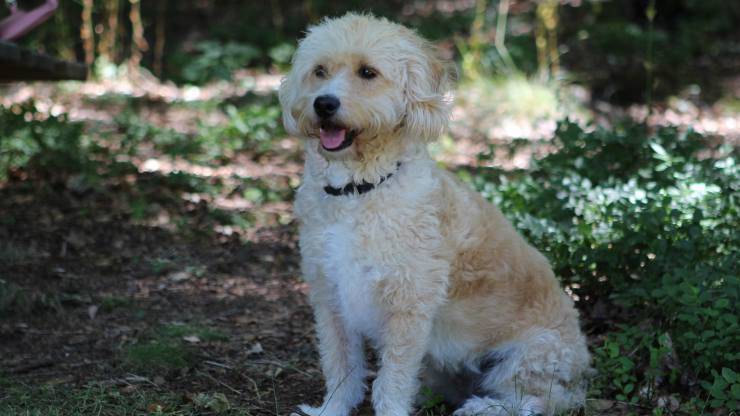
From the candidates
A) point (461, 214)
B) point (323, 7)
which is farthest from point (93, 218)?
point (323, 7)

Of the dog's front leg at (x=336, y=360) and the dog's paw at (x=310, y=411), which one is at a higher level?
the dog's front leg at (x=336, y=360)

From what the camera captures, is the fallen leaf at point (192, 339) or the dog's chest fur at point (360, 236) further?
the fallen leaf at point (192, 339)

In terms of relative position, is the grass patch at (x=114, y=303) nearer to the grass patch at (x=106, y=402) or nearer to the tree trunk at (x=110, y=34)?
the grass patch at (x=106, y=402)

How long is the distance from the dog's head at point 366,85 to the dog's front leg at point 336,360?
0.68 metres

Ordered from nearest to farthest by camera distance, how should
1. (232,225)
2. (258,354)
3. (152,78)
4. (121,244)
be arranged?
1. (258,354)
2. (121,244)
3. (232,225)
4. (152,78)

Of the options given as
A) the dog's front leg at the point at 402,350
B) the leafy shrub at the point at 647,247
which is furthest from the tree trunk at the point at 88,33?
the dog's front leg at the point at 402,350

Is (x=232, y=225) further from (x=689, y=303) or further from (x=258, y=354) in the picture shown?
(x=689, y=303)

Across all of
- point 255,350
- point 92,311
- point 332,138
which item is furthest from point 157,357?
point 332,138

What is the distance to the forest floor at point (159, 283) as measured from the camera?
3729mm

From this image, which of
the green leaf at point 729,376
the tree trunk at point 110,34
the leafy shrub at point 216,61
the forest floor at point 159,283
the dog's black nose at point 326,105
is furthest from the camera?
the leafy shrub at point 216,61

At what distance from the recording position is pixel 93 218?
19.0ft

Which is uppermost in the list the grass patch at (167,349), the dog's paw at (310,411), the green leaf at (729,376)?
the green leaf at (729,376)

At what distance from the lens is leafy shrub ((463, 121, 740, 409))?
3.61 metres

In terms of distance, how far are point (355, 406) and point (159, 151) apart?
13.4 ft
